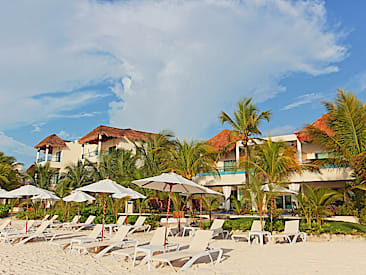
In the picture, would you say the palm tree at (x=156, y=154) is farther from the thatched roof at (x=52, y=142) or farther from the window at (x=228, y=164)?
the thatched roof at (x=52, y=142)

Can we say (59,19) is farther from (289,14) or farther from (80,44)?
(289,14)

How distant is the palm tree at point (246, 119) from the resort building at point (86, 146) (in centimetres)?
1222

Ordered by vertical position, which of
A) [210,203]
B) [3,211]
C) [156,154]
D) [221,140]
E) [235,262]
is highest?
[221,140]

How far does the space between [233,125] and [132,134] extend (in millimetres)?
14203

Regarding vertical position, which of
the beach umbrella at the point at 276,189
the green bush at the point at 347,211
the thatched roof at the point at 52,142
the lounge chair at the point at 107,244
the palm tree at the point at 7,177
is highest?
the thatched roof at the point at 52,142

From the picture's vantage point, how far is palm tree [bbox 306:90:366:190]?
14.4m

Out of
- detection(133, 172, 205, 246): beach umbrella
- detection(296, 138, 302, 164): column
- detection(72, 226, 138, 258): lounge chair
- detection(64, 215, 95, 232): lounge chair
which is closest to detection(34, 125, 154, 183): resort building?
detection(64, 215, 95, 232): lounge chair

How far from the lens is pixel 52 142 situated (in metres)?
33.2

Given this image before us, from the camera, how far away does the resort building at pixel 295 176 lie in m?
19.7

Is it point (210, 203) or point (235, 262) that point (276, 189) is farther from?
point (235, 262)

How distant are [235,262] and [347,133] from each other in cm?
1032

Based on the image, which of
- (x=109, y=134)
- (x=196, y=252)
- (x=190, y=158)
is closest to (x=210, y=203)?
(x=190, y=158)

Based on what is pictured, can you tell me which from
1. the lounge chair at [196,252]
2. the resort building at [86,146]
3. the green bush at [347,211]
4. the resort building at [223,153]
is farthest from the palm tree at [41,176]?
the lounge chair at [196,252]

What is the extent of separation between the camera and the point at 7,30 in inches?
480
